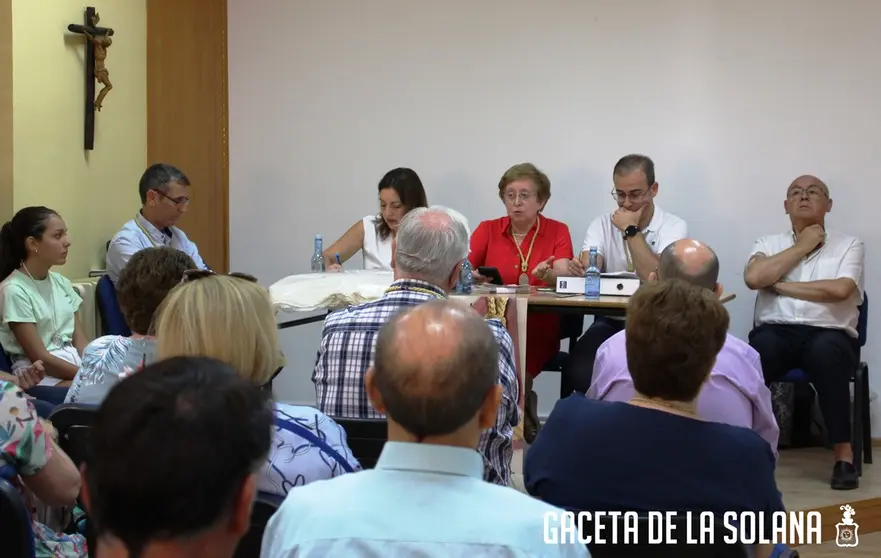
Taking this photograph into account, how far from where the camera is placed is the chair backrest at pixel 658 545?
5.09 feet

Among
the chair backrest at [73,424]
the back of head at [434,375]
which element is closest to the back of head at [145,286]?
the chair backrest at [73,424]

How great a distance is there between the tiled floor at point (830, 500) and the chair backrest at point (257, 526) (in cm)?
212

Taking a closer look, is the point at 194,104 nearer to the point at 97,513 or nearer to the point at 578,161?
the point at 578,161

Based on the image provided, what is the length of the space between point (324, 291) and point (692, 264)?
184 cm

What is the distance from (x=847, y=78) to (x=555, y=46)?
153 centimetres

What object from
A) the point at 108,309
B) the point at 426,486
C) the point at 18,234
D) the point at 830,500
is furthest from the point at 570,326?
the point at 426,486

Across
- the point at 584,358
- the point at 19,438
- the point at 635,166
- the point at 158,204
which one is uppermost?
the point at 635,166

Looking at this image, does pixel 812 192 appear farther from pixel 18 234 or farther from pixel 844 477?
pixel 18 234

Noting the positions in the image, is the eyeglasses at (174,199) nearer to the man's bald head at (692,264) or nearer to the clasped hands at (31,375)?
the clasped hands at (31,375)

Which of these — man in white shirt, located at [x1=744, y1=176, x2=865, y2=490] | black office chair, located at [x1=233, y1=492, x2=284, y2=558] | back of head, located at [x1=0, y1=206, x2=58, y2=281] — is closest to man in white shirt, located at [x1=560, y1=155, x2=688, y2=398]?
man in white shirt, located at [x1=744, y1=176, x2=865, y2=490]

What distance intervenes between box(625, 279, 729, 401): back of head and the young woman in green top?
2771 mm

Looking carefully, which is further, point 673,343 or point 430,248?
point 430,248

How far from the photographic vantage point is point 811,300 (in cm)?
443

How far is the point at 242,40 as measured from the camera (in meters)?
5.81
